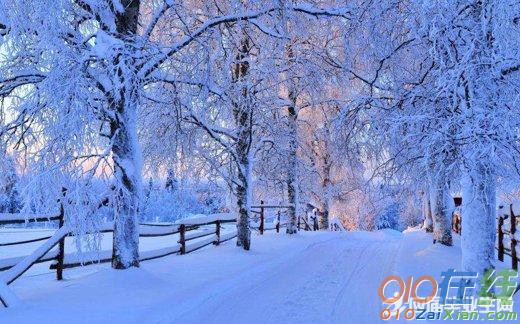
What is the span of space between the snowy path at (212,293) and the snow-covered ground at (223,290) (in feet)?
0.04

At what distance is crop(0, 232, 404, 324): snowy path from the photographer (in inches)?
232

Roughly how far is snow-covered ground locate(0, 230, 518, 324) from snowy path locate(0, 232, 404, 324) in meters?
0.01

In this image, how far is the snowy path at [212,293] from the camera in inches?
232

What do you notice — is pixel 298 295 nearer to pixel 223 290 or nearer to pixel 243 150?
pixel 223 290

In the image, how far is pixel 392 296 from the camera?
7.54 meters

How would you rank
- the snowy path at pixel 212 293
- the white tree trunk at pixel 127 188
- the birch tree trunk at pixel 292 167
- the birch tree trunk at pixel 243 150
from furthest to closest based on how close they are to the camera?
the birch tree trunk at pixel 292 167, the birch tree trunk at pixel 243 150, the white tree trunk at pixel 127 188, the snowy path at pixel 212 293

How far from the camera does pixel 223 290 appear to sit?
752 centimetres

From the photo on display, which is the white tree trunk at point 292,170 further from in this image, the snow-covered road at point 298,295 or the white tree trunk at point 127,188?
the white tree trunk at point 127,188

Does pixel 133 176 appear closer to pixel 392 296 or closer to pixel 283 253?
pixel 392 296

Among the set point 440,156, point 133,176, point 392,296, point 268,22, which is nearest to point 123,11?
point 133,176

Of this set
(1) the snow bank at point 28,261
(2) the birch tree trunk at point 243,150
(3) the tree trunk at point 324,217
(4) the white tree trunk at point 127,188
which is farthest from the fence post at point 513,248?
(3) the tree trunk at point 324,217

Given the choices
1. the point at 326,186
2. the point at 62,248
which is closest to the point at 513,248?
the point at 62,248

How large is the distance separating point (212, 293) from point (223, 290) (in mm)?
404

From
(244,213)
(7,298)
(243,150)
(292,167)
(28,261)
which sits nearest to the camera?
(7,298)
